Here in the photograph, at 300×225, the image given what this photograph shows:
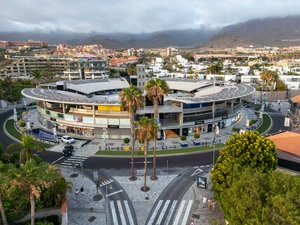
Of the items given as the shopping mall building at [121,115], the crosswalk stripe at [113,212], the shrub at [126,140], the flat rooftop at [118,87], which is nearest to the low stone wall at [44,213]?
the crosswalk stripe at [113,212]

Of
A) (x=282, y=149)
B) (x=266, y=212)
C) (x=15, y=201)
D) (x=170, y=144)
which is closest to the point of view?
(x=266, y=212)

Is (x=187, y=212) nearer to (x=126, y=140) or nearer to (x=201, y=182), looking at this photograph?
(x=201, y=182)

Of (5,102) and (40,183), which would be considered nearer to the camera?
(40,183)

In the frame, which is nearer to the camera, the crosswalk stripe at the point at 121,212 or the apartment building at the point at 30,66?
the crosswalk stripe at the point at 121,212

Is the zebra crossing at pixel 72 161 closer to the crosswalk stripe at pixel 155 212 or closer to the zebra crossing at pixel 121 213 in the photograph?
the zebra crossing at pixel 121 213

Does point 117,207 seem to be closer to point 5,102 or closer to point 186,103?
point 186,103

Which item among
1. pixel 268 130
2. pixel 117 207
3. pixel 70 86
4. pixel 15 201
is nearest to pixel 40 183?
pixel 15 201

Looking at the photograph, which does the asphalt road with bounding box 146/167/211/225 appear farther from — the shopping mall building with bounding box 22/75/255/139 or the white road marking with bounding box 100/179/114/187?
the shopping mall building with bounding box 22/75/255/139
